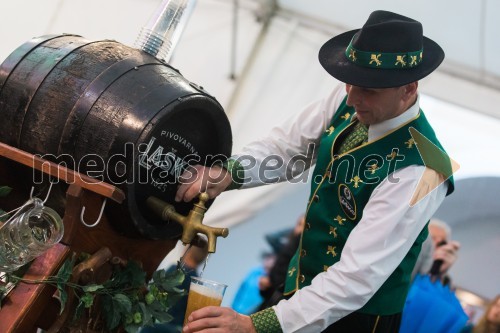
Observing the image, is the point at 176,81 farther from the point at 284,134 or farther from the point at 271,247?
the point at 271,247

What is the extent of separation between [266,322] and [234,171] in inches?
23.0

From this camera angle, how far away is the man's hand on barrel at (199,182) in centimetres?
249

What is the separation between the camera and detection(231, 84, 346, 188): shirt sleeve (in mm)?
2750

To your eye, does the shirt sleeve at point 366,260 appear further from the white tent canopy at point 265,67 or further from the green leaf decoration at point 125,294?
the white tent canopy at point 265,67

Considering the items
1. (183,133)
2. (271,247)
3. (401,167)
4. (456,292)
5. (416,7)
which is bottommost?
(271,247)

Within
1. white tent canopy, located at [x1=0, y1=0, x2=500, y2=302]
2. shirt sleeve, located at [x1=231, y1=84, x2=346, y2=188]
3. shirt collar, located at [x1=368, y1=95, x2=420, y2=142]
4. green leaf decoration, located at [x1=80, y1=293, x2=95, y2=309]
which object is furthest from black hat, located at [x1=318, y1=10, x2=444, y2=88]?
white tent canopy, located at [x1=0, y1=0, x2=500, y2=302]

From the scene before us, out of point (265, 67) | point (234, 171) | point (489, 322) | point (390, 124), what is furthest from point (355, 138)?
point (265, 67)

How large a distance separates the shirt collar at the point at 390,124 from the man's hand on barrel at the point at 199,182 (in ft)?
1.65

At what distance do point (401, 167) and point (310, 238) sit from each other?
407mm

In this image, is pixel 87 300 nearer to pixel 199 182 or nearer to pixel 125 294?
pixel 125 294

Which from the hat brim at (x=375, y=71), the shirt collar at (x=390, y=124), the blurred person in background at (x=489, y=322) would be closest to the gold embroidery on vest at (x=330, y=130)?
the shirt collar at (x=390, y=124)

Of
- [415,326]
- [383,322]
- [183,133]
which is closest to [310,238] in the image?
[383,322]

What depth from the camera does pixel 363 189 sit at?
2416mm

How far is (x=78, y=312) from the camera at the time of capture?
88.3 inches
